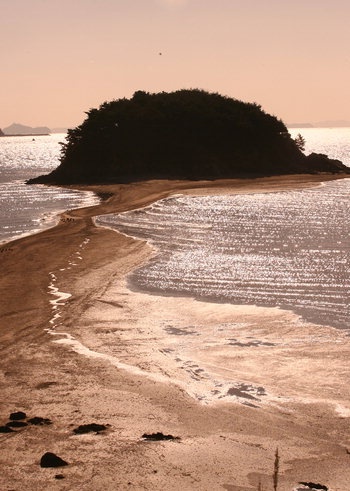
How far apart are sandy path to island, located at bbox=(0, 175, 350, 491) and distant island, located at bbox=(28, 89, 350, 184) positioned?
175 feet

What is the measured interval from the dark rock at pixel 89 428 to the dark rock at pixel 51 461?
950 mm

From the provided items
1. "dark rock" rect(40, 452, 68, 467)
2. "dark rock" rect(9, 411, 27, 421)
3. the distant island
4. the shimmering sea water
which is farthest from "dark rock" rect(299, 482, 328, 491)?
the distant island

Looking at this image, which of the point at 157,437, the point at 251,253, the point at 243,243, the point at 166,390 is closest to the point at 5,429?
the point at 157,437

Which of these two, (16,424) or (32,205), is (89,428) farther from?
(32,205)

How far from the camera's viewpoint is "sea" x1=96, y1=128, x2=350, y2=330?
779 inches

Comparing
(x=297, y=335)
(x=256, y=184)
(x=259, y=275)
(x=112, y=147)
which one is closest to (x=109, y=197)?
A: (x=256, y=184)

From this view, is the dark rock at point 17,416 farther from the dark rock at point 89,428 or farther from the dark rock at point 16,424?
the dark rock at point 89,428

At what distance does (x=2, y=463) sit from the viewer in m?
9.41

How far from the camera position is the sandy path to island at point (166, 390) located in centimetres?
924

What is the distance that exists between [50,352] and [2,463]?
526cm

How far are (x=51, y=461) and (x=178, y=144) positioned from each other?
68.9 meters

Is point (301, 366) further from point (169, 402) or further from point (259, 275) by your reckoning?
point (259, 275)

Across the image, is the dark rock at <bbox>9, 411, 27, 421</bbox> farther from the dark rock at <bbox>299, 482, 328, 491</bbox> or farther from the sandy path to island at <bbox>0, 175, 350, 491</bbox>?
the dark rock at <bbox>299, 482, 328, 491</bbox>

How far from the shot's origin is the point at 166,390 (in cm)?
1233
